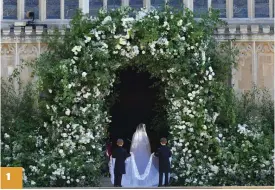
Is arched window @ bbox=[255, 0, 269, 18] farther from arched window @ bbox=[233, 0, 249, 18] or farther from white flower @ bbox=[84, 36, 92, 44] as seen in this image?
white flower @ bbox=[84, 36, 92, 44]

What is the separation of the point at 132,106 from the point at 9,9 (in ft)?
15.0

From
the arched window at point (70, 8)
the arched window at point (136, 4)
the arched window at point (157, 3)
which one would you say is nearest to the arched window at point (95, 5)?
the arched window at point (70, 8)

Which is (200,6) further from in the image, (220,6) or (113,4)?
(113,4)

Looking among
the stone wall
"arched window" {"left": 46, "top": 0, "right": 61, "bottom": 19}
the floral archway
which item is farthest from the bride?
"arched window" {"left": 46, "top": 0, "right": 61, "bottom": 19}

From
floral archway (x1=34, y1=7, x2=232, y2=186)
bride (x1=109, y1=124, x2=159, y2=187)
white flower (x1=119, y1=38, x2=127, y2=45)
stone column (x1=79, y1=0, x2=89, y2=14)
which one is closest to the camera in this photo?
floral archway (x1=34, y1=7, x2=232, y2=186)

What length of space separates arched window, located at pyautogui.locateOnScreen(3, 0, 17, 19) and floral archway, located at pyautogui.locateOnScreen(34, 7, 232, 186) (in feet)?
7.80

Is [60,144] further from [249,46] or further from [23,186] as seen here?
[249,46]

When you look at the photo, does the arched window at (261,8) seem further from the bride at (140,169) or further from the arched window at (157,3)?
the bride at (140,169)

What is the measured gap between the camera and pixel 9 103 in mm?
21516

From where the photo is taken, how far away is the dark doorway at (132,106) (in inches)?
→ 942

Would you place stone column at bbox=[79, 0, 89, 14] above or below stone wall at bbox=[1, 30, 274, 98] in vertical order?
above

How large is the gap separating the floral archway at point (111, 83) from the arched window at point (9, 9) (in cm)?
238

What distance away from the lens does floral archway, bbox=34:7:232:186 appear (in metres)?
20.4

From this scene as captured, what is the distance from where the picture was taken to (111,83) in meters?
21.0
